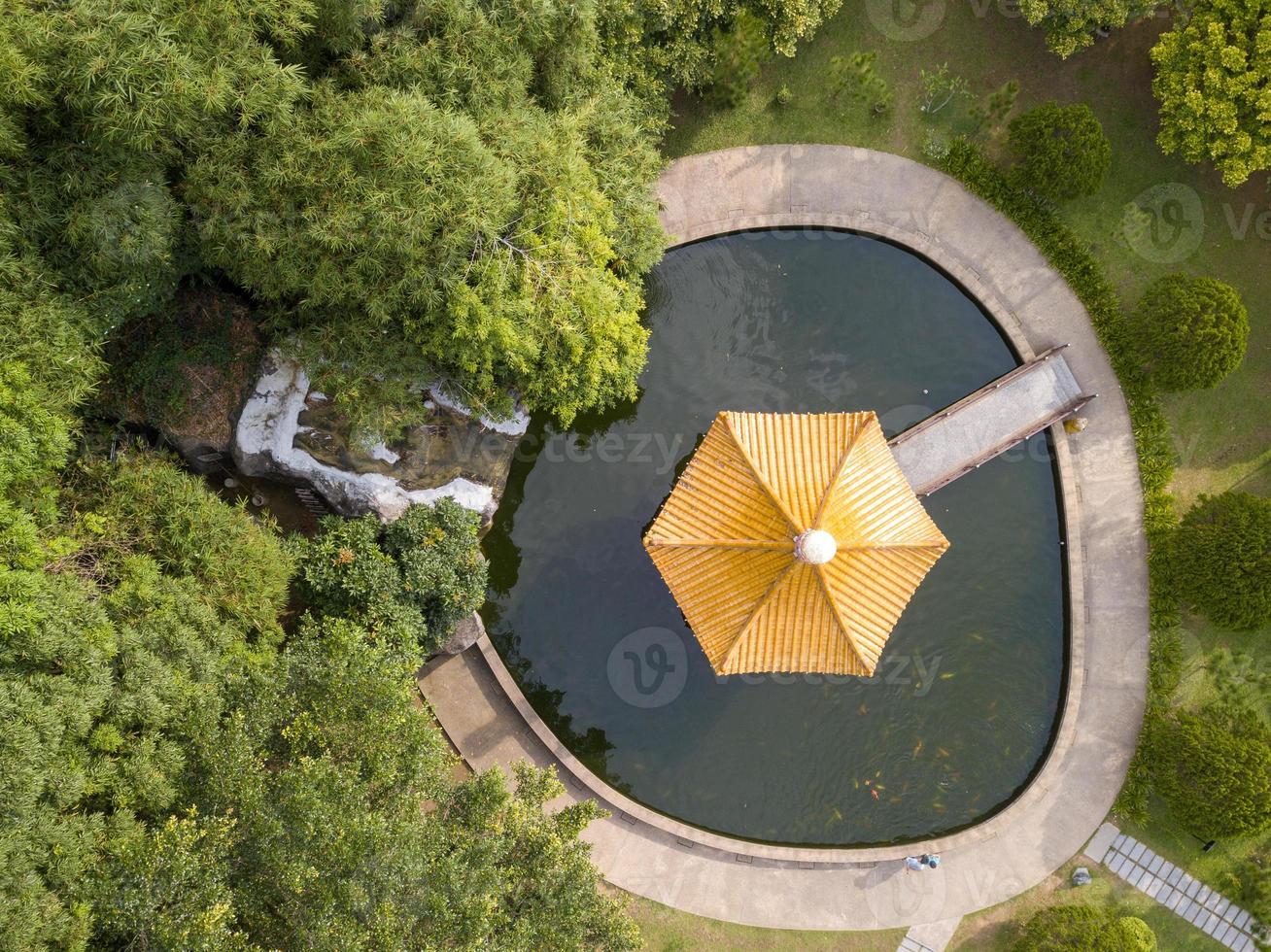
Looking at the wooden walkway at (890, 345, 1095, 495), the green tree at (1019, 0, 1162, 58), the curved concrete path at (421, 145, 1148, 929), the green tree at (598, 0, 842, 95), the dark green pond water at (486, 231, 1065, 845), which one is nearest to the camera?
the green tree at (598, 0, 842, 95)

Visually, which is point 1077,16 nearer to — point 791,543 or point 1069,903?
point 791,543

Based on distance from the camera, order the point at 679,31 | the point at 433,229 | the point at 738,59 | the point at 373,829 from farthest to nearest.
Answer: the point at 738,59 → the point at 679,31 → the point at 433,229 → the point at 373,829

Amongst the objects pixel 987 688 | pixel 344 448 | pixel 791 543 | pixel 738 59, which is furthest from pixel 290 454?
pixel 987 688

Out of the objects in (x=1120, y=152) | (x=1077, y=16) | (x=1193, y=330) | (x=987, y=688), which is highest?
(x=1077, y=16)

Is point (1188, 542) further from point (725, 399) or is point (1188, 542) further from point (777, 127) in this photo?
point (777, 127)

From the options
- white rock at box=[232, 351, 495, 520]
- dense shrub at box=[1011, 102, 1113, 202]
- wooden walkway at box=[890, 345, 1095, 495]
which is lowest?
white rock at box=[232, 351, 495, 520]

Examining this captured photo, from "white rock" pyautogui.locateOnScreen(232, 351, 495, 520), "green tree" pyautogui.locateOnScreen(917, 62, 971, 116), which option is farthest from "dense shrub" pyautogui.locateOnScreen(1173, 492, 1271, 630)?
"white rock" pyautogui.locateOnScreen(232, 351, 495, 520)

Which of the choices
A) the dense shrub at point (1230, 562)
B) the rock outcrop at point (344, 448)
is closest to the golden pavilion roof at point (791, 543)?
the rock outcrop at point (344, 448)

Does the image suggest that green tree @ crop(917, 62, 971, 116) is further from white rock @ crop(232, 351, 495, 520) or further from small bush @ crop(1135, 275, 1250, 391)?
white rock @ crop(232, 351, 495, 520)
